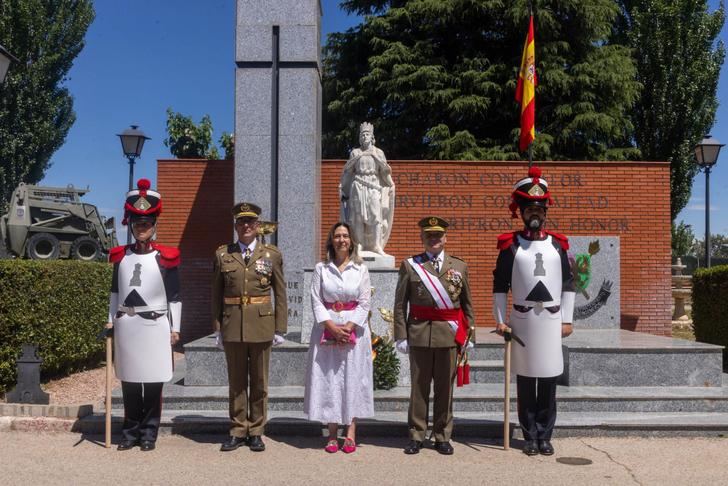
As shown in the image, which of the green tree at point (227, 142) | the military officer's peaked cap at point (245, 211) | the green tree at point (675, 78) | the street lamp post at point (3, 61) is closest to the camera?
the military officer's peaked cap at point (245, 211)

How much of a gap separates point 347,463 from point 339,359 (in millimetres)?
750

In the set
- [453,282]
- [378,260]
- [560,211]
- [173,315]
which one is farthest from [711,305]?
[173,315]

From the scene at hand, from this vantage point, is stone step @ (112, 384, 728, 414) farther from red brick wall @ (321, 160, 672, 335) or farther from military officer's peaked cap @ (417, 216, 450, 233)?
red brick wall @ (321, 160, 672, 335)

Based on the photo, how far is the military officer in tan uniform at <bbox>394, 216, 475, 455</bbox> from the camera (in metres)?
5.08

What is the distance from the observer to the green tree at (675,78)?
2175 centimetres

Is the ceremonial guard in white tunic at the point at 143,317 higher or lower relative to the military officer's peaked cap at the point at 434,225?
lower

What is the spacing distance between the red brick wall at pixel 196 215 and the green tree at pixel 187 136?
1874 cm

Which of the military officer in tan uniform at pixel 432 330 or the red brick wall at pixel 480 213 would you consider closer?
the military officer in tan uniform at pixel 432 330

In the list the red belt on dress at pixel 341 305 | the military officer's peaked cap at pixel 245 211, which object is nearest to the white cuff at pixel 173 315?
the military officer's peaked cap at pixel 245 211

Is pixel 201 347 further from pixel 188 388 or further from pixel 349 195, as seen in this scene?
pixel 349 195

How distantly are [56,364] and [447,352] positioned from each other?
554cm

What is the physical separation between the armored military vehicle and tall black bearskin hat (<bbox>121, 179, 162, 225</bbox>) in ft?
48.9

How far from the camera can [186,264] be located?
12172mm

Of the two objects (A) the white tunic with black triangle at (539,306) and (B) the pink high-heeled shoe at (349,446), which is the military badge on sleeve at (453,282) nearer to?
(A) the white tunic with black triangle at (539,306)
